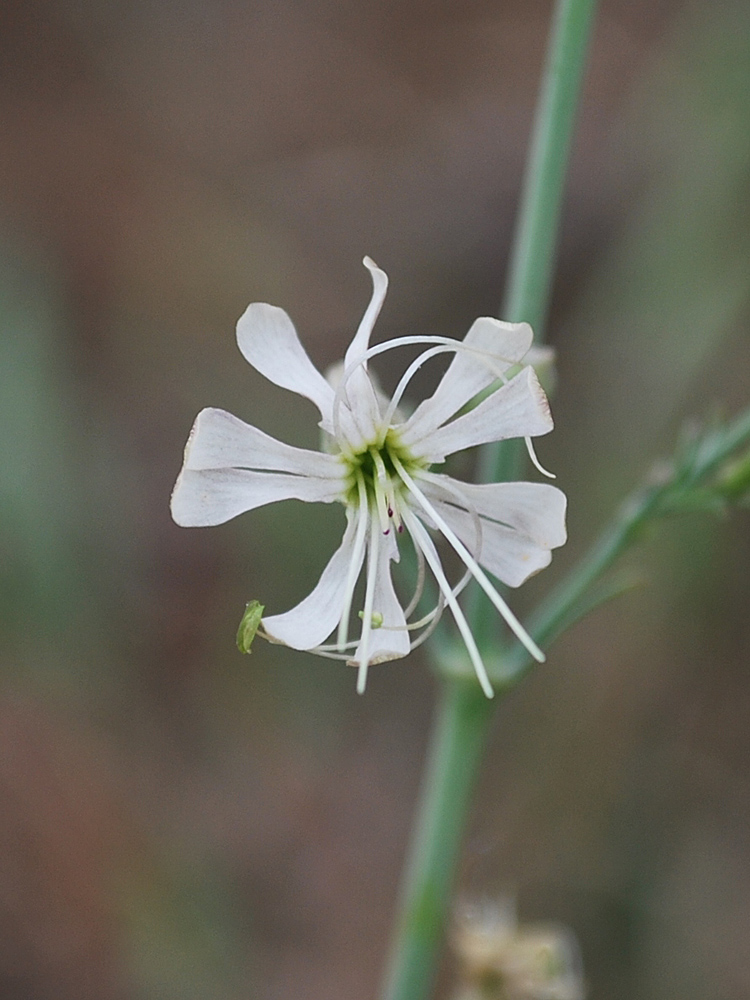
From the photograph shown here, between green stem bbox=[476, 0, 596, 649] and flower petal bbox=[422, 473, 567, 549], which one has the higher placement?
green stem bbox=[476, 0, 596, 649]

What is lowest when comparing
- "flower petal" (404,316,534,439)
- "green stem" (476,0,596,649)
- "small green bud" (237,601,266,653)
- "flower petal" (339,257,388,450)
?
"small green bud" (237,601,266,653)

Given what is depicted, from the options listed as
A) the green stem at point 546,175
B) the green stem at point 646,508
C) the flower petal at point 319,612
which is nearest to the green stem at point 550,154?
the green stem at point 546,175

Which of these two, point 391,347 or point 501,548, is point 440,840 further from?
point 391,347

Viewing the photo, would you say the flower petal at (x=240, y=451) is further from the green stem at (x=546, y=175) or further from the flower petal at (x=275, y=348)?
the green stem at (x=546, y=175)

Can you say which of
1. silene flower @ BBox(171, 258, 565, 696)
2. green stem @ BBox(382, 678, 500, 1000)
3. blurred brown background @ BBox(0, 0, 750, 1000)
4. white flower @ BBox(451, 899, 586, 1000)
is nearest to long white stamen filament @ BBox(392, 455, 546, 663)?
silene flower @ BBox(171, 258, 565, 696)

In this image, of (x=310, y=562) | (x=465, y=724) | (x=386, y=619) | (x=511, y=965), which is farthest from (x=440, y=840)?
(x=310, y=562)

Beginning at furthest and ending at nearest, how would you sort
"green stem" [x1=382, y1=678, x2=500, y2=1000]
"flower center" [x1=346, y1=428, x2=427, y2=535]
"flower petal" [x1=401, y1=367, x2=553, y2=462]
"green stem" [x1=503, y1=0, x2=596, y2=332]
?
"green stem" [x1=382, y1=678, x2=500, y2=1000], "green stem" [x1=503, y1=0, x2=596, y2=332], "flower center" [x1=346, y1=428, x2=427, y2=535], "flower petal" [x1=401, y1=367, x2=553, y2=462]

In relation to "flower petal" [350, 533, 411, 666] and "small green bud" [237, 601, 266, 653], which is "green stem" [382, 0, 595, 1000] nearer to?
"flower petal" [350, 533, 411, 666]

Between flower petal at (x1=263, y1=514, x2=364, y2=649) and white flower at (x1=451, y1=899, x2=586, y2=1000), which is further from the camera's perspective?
white flower at (x1=451, y1=899, x2=586, y2=1000)
